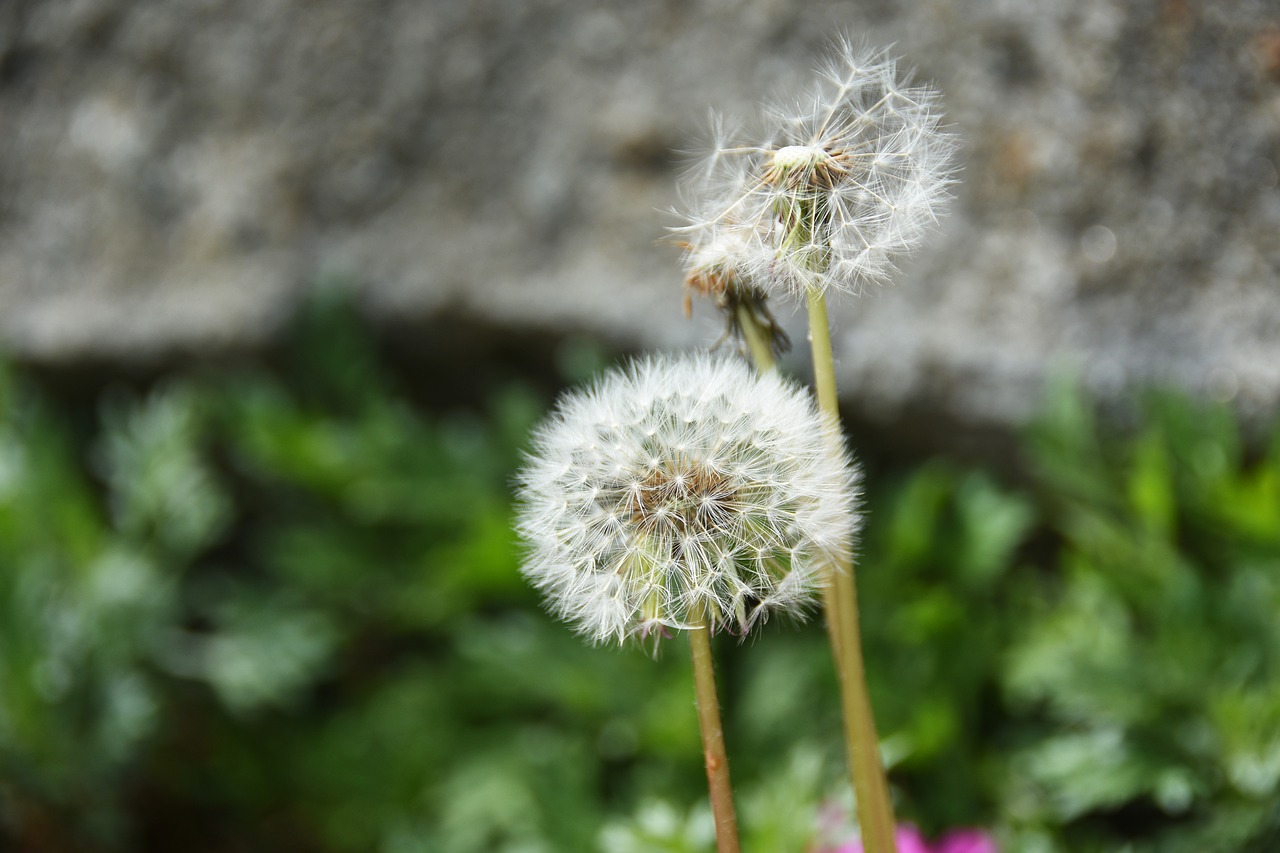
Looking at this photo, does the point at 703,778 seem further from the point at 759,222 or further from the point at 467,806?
the point at 759,222

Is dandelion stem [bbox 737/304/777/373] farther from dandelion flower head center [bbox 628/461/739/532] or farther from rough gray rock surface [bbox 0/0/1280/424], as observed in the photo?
rough gray rock surface [bbox 0/0/1280/424]

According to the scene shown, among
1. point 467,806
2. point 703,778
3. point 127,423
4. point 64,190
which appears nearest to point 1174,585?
point 703,778

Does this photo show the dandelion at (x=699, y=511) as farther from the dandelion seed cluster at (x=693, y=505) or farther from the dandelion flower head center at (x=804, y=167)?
the dandelion flower head center at (x=804, y=167)

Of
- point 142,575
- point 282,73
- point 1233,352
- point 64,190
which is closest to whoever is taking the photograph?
point 1233,352

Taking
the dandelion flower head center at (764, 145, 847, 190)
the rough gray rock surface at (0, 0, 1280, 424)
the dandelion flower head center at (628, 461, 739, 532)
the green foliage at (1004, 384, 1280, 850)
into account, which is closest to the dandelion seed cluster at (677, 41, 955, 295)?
the dandelion flower head center at (764, 145, 847, 190)

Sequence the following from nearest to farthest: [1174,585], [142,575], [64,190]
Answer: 1. [1174,585]
2. [142,575]
3. [64,190]

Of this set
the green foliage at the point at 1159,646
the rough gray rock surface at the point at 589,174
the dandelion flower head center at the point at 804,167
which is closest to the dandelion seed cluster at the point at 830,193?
the dandelion flower head center at the point at 804,167
